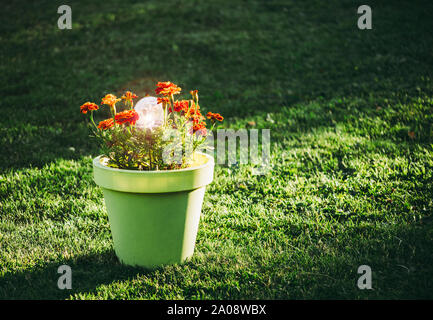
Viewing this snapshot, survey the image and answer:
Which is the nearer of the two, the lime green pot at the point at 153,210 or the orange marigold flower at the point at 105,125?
the lime green pot at the point at 153,210

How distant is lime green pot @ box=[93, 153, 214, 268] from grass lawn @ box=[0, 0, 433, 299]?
129mm

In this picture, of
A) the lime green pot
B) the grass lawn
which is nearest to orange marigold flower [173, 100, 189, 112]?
the lime green pot

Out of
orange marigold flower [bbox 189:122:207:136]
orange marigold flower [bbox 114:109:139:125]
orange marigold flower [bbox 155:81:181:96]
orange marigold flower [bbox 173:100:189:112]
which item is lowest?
orange marigold flower [bbox 189:122:207:136]

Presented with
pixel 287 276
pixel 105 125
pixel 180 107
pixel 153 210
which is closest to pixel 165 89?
pixel 180 107

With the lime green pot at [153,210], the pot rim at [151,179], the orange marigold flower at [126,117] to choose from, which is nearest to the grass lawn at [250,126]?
the lime green pot at [153,210]

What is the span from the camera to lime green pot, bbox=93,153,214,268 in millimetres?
2367

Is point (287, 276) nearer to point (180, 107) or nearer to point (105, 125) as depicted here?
point (180, 107)

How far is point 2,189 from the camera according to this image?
12.2 ft

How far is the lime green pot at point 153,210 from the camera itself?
2.37 m

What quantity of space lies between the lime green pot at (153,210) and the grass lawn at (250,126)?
5.1 inches

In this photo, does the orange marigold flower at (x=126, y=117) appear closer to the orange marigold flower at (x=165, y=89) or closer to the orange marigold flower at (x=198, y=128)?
the orange marigold flower at (x=165, y=89)

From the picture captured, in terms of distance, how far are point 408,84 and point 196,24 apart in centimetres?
466

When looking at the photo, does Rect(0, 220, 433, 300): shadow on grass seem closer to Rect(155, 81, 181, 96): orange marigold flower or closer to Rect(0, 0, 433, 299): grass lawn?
Rect(0, 0, 433, 299): grass lawn

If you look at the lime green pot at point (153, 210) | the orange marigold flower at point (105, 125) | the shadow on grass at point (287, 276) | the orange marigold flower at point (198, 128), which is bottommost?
the shadow on grass at point (287, 276)
